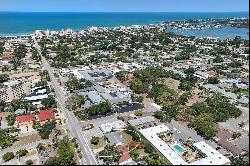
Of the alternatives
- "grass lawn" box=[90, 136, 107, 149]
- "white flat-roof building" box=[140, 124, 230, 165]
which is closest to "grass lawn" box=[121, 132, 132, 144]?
"white flat-roof building" box=[140, 124, 230, 165]

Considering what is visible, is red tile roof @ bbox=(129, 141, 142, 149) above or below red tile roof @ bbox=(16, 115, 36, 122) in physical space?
below

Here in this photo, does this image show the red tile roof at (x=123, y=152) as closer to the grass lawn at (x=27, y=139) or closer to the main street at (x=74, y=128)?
the main street at (x=74, y=128)

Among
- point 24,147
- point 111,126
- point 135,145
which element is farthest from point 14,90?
point 135,145

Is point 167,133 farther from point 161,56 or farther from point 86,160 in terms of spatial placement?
point 161,56

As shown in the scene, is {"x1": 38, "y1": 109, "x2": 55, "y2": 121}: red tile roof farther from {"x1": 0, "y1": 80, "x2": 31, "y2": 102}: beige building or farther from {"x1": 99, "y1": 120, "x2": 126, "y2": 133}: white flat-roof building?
{"x1": 0, "y1": 80, "x2": 31, "y2": 102}: beige building

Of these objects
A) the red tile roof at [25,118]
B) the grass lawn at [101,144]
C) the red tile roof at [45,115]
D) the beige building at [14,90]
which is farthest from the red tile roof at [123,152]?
the beige building at [14,90]

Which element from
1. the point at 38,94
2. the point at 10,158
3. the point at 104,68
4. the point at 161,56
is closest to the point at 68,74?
the point at 104,68

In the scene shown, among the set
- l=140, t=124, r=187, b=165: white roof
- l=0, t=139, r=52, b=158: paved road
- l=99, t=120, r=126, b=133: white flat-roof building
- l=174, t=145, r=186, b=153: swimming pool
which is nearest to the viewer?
l=140, t=124, r=187, b=165: white roof

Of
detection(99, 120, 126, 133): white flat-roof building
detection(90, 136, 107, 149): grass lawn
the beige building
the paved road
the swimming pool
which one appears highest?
the beige building
